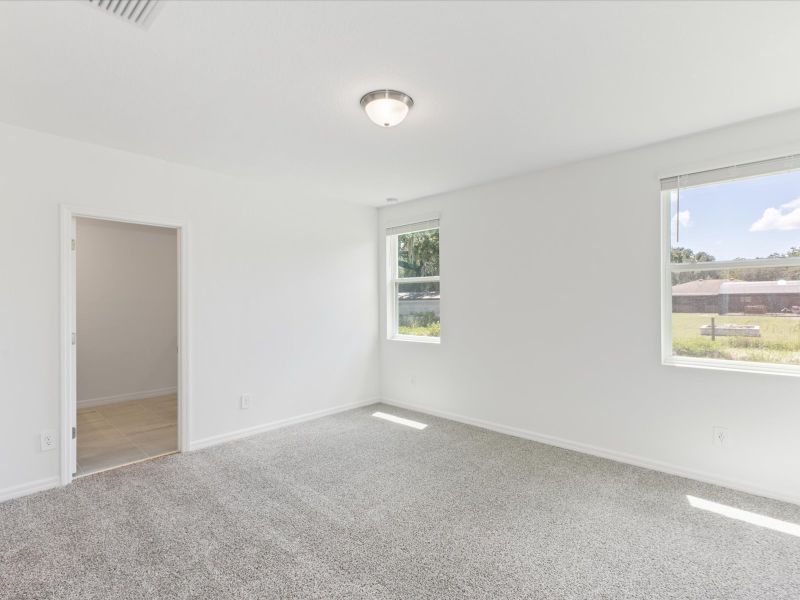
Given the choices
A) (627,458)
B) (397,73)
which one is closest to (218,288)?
(397,73)

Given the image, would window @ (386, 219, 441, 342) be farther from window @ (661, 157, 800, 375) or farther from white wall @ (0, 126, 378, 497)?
window @ (661, 157, 800, 375)

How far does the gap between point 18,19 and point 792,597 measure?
159 inches

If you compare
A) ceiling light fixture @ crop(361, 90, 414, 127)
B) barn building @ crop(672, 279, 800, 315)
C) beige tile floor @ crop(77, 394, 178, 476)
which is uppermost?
ceiling light fixture @ crop(361, 90, 414, 127)

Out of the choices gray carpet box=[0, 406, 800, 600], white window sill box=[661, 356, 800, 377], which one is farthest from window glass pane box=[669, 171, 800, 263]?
gray carpet box=[0, 406, 800, 600]

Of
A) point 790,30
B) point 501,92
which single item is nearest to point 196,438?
point 501,92

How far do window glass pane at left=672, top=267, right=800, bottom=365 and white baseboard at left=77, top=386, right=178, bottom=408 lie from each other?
19.4 feet

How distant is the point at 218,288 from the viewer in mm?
3719

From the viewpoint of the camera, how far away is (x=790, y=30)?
5.88 feet

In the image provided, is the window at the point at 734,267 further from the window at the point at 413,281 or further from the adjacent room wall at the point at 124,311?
the adjacent room wall at the point at 124,311

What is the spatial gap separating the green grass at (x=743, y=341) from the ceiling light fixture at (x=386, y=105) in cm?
246

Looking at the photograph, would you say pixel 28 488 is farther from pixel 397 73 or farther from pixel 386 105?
pixel 397 73

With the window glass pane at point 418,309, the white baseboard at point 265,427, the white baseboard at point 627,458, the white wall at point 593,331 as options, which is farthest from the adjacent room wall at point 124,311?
the white baseboard at point 627,458

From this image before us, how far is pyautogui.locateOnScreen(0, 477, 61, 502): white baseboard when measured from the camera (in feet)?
8.71

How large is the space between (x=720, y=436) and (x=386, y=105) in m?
3.05
